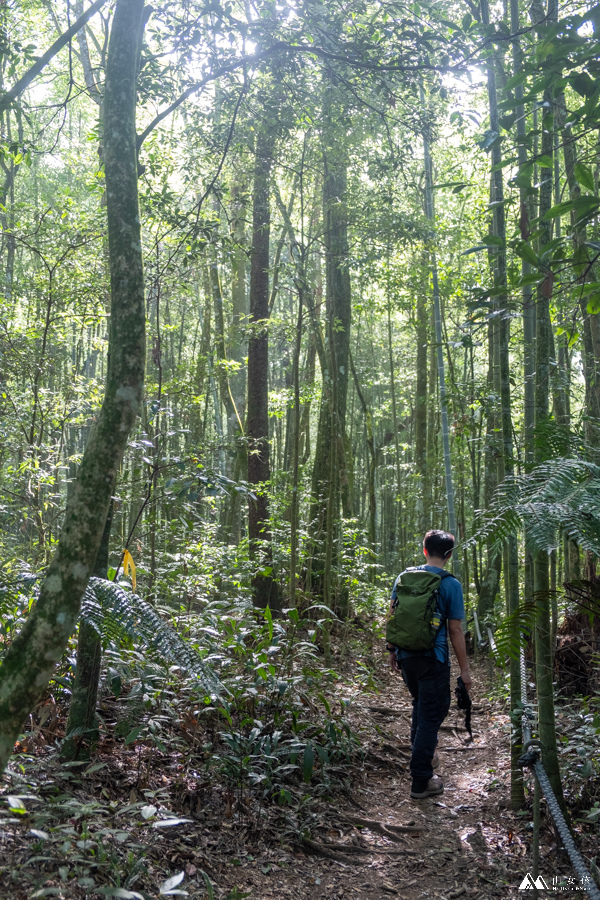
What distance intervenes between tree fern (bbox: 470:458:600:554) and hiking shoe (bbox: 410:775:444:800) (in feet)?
7.10

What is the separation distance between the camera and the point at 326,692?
4918mm

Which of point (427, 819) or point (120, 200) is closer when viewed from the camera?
point (120, 200)

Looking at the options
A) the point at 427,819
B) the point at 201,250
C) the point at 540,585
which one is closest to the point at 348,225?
the point at 201,250

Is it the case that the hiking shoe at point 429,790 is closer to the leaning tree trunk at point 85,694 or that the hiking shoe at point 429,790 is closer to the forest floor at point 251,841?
the forest floor at point 251,841

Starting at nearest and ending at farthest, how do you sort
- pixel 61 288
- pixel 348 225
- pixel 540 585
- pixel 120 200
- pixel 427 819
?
1. pixel 120 200
2. pixel 540 585
3. pixel 427 819
4. pixel 61 288
5. pixel 348 225

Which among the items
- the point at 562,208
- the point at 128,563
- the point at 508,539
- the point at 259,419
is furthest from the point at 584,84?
the point at 259,419

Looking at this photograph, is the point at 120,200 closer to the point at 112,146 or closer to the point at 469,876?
the point at 112,146

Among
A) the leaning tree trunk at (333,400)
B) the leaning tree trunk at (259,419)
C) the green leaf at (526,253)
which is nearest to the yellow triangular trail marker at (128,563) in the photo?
the green leaf at (526,253)

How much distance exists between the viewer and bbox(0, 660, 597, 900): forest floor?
2.05 m

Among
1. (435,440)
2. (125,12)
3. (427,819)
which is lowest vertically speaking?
(427,819)

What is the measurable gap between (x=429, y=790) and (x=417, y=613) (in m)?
1.09

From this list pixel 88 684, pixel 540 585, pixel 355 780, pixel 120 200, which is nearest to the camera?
pixel 120 200

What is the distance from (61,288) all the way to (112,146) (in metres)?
4.27

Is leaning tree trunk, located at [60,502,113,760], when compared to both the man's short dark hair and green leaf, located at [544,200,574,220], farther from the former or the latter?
green leaf, located at [544,200,574,220]
